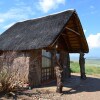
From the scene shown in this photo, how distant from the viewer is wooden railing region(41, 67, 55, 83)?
590 inches

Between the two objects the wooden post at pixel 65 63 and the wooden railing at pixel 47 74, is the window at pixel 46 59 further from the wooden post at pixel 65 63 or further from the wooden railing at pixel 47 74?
the wooden post at pixel 65 63

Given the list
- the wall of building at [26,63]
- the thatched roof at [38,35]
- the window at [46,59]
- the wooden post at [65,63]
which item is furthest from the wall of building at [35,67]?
the wooden post at [65,63]

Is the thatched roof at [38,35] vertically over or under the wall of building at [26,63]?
over

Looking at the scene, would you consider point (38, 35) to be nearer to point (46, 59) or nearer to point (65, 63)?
point (46, 59)

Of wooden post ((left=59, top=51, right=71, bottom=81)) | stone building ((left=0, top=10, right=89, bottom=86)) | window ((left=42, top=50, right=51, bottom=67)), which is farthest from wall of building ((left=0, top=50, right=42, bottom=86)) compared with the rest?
wooden post ((left=59, top=51, right=71, bottom=81))

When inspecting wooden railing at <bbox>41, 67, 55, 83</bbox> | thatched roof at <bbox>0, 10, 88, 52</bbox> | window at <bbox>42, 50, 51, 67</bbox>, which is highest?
thatched roof at <bbox>0, 10, 88, 52</bbox>

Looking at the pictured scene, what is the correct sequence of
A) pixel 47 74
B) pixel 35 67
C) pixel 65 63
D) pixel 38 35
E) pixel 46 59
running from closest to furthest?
pixel 38 35 < pixel 35 67 < pixel 46 59 < pixel 47 74 < pixel 65 63

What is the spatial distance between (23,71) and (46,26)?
335 cm

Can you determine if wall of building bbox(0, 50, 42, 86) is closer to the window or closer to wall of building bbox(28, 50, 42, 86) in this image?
wall of building bbox(28, 50, 42, 86)

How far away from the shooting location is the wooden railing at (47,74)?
14998 mm

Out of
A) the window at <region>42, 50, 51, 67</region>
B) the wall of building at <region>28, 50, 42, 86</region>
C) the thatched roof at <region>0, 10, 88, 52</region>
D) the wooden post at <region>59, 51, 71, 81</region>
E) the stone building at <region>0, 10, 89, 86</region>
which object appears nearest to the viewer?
the thatched roof at <region>0, 10, 88, 52</region>

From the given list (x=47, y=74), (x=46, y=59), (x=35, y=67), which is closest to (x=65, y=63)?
(x=47, y=74)

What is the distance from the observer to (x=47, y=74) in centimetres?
1563

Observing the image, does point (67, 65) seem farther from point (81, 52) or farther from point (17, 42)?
point (17, 42)
